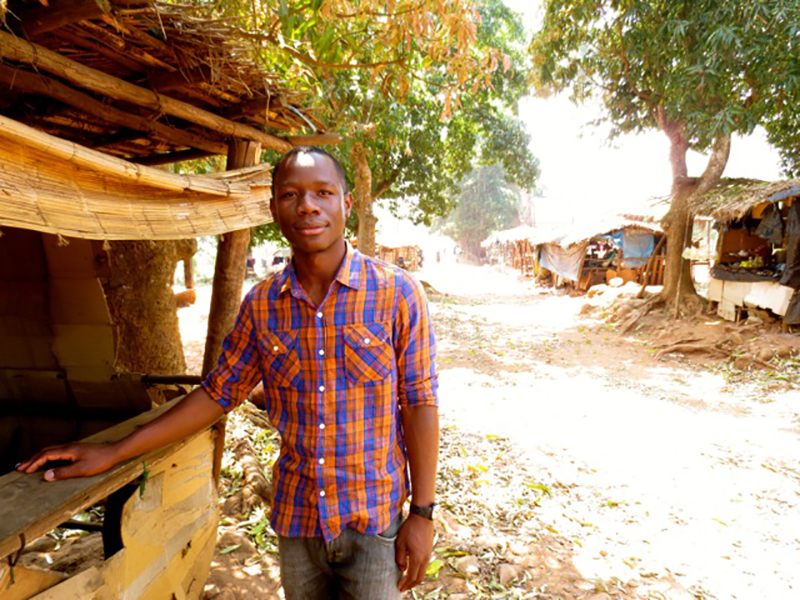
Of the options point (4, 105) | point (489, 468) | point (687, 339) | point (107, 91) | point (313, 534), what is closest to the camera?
point (313, 534)

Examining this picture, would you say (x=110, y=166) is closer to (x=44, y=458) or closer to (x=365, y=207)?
(x=44, y=458)

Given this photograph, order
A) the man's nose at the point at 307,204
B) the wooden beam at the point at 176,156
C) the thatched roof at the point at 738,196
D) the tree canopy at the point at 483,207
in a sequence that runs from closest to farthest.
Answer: the man's nose at the point at 307,204
the wooden beam at the point at 176,156
the thatched roof at the point at 738,196
the tree canopy at the point at 483,207

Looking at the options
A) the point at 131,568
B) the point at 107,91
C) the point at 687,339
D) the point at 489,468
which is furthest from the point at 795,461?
the point at 107,91

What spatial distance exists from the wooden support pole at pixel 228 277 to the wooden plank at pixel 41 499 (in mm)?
1308

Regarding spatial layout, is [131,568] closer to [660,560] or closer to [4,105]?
[4,105]

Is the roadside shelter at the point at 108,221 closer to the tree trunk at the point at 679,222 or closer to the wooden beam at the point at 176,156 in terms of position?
the wooden beam at the point at 176,156

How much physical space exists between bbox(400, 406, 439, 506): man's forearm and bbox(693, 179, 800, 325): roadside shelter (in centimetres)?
973

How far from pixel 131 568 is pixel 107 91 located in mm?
1954

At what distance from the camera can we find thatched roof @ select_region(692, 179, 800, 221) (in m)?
8.91

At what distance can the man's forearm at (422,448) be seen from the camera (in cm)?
149

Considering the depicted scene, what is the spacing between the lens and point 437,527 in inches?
139

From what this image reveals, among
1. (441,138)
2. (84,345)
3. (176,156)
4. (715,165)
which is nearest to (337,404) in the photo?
(84,345)

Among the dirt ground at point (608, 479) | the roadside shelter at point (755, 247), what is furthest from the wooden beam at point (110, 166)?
the roadside shelter at point (755, 247)

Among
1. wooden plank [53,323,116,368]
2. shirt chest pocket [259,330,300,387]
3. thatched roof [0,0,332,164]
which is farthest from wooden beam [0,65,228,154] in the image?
shirt chest pocket [259,330,300,387]
